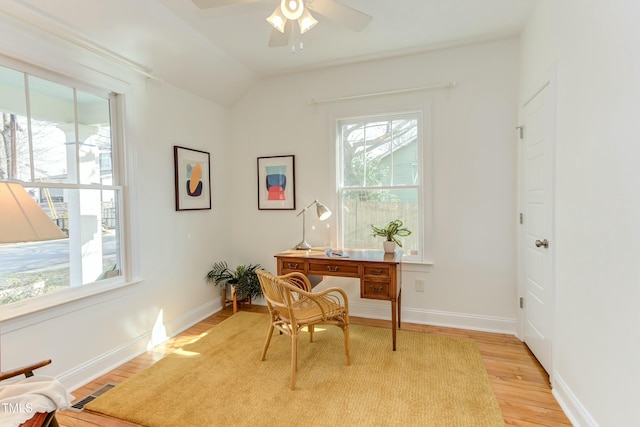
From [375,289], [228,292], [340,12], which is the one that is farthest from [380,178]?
[228,292]

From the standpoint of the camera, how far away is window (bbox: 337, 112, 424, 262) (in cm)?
331

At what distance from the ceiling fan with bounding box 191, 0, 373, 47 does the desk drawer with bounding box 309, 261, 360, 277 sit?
1806 mm

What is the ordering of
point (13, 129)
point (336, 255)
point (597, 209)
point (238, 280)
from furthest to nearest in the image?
point (238, 280) < point (336, 255) < point (13, 129) < point (597, 209)

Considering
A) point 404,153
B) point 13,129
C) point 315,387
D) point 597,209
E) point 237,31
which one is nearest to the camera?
point 597,209

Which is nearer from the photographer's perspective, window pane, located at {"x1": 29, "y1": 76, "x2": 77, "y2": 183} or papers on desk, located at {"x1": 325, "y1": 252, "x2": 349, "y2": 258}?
window pane, located at {"x1": 29, "y1": 76, "x2": 77, "y2": 183}

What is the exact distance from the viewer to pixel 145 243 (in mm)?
2848

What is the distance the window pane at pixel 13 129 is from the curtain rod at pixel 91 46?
1.04 feet

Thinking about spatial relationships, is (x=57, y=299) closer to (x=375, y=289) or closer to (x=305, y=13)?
(x=375, y=289)

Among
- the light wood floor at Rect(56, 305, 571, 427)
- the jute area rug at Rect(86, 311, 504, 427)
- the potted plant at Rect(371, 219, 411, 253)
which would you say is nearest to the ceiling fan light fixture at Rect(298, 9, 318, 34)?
the potted plant at Rect(371, 219, 411, 253)

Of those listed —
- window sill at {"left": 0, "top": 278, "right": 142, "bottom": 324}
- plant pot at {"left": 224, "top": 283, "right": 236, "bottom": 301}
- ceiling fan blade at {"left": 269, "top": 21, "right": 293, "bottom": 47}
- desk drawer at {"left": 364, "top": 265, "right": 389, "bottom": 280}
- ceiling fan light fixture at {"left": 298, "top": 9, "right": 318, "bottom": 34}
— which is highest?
ceiling fan blade at {"left": 269, "top": 21, "right": 293, "bottom": 47}

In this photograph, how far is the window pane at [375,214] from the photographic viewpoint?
3332 millimetres

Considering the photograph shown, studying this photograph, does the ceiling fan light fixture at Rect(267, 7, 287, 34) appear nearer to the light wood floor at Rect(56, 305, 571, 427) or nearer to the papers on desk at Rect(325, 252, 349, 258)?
the papers on desk at Rect(325, 252, 349, 258)

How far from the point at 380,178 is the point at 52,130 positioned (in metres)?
2.80

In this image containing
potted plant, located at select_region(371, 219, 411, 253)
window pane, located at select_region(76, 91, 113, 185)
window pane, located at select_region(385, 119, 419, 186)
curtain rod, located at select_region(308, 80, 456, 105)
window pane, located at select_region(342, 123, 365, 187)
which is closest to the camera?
window pane, located at select_region(76, 91, 113, 185)
